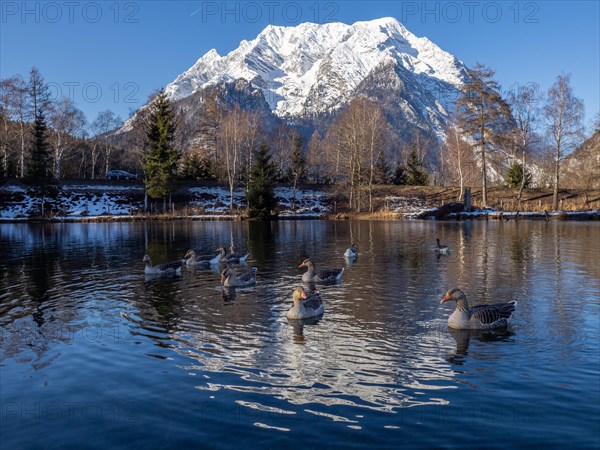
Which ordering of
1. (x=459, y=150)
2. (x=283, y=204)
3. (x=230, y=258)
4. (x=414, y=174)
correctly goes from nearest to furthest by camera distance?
(x=230, y=258) < (x=459, y=150) < (x=283, y=204) < (x=414, y=174)

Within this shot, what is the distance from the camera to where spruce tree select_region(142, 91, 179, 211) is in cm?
6234

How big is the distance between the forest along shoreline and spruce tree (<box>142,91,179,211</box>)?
290 centimetres

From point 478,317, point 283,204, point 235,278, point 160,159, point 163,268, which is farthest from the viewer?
point 283,204

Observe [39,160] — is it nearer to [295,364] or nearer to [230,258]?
[230,258]

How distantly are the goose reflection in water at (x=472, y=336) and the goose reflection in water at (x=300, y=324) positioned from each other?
10.9 feet

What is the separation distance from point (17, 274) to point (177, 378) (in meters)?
15.3

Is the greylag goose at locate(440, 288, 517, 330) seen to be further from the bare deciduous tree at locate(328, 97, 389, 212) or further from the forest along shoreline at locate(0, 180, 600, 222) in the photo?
the bare deciduous tree at locate(328, 97, 389, 212)

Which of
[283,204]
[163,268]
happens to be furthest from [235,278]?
[283,204]

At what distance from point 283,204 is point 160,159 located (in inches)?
696

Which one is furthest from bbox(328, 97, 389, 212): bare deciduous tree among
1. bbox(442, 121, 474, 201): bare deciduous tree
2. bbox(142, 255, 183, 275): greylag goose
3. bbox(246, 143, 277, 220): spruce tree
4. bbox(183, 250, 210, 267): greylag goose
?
bbox(142, 255, 183, 275): greylag goose

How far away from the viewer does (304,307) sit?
12.7 m

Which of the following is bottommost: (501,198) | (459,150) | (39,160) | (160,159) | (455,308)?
A: (455,308)

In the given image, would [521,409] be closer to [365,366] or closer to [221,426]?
[365,366]

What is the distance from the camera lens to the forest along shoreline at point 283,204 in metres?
56.9
